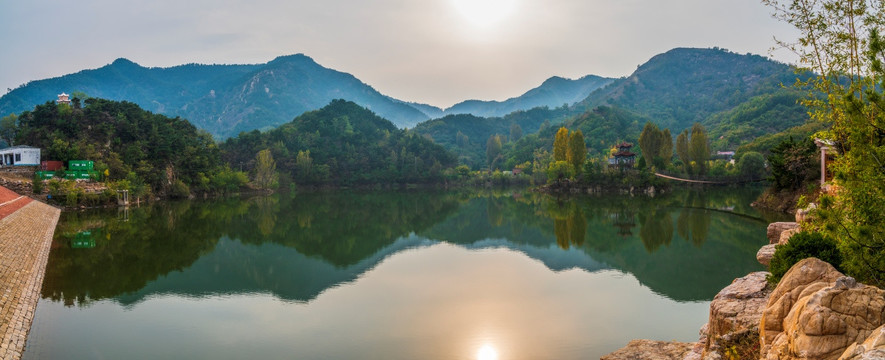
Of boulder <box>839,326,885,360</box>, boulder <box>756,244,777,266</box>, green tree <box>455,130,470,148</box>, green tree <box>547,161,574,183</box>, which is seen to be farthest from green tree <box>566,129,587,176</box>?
green tree <box>455,130,470,148</box>

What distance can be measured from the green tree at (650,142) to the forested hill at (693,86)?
5825cm

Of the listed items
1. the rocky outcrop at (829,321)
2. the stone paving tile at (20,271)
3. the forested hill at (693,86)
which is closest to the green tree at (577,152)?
the stone paving tile at (20,271)

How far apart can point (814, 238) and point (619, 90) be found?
589 feet

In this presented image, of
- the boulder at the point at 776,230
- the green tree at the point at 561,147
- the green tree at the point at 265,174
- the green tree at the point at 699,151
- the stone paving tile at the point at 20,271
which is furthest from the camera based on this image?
the green tree at the point at 265,174

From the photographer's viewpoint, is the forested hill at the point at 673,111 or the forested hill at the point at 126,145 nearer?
the forested hill at the point at 126,145

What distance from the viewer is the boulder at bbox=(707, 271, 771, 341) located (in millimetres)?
7261

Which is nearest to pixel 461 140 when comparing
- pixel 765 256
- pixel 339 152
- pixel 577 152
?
pixel 339 152

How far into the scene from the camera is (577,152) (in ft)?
201

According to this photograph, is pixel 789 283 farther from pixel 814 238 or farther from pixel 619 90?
pixel 619 90

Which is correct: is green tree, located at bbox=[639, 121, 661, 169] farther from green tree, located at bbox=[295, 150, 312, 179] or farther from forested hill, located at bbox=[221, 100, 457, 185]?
green tree, located at bbox=[295, 150, 312, 179]

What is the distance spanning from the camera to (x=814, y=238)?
782cm

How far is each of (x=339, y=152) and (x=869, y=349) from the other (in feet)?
279

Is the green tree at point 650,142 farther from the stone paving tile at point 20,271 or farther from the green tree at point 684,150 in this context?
the stone paving tile at point 20,271

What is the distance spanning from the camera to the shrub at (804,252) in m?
7.64
